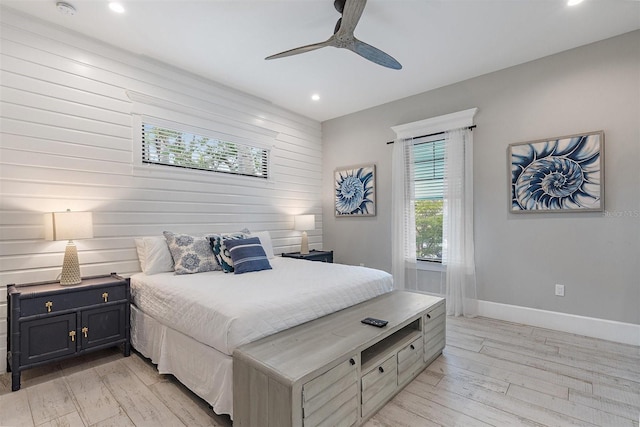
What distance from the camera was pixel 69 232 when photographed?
8.04 ft

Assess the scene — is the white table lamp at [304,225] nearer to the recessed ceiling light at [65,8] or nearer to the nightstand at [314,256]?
the nightstand at [314,256]

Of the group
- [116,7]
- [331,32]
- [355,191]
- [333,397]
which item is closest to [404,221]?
[355,191]

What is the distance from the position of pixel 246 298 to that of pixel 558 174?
340 centimetres

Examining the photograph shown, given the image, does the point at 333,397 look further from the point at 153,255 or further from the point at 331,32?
the point at 331,32

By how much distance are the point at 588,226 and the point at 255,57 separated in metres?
3.92

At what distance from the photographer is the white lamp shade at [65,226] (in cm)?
242

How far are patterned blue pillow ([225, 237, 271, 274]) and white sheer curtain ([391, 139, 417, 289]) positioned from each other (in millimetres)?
2047

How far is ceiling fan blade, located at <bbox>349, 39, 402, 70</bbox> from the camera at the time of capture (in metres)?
2.48

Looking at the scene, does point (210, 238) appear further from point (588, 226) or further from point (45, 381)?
point (588, 226)

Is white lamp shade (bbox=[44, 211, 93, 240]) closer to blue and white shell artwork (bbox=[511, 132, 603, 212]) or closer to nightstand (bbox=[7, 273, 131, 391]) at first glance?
nightstand (bbox=[7, 273, 131, 391])

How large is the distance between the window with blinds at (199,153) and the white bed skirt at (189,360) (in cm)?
173

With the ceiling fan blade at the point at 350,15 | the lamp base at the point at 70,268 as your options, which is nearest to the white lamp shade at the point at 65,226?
the lamp base at the point at 70,268

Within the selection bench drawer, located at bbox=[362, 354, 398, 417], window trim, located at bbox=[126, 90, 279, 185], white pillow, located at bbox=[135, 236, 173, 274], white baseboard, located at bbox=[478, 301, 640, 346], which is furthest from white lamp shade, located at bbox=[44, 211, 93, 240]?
white baseboard, located at bbox=[478, 301, 640, 346]

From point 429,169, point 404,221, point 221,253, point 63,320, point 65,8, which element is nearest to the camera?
point 63,320
